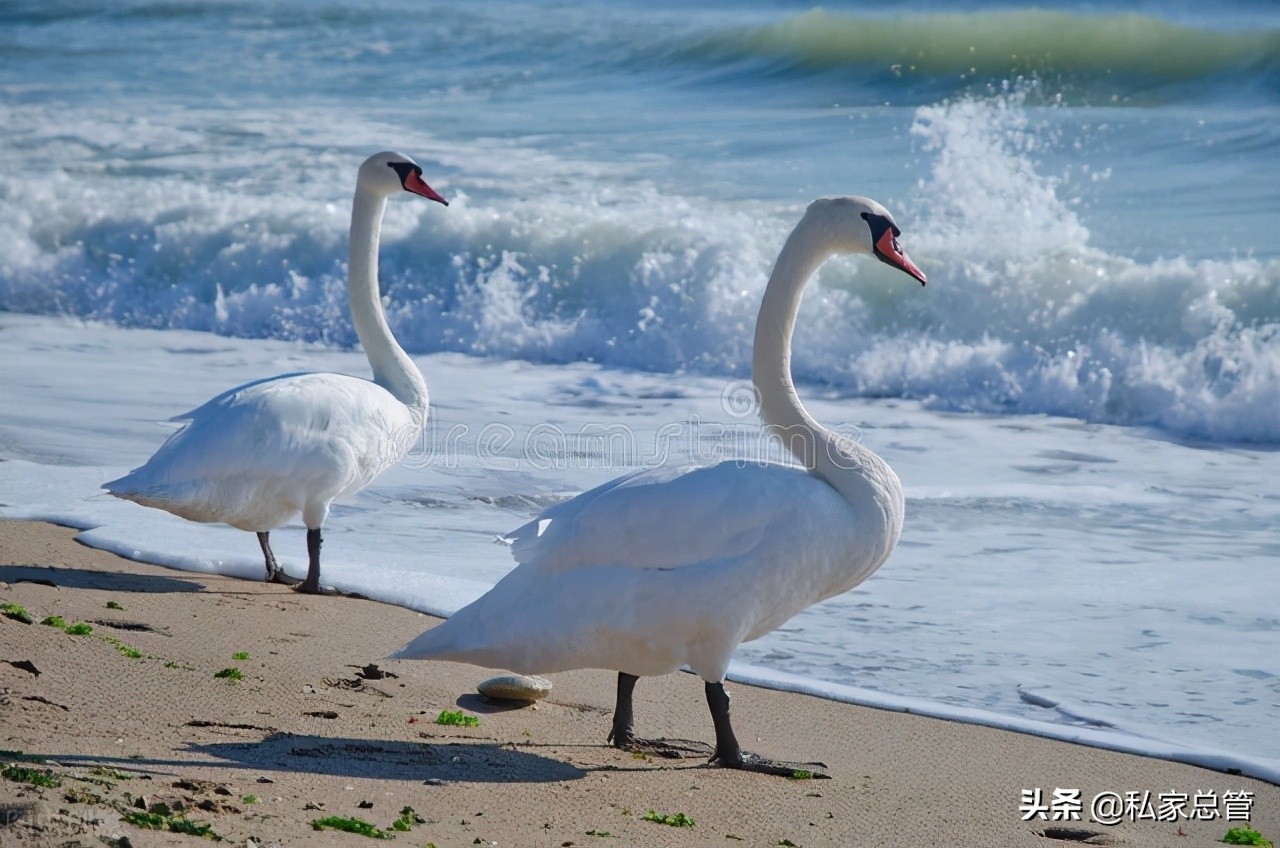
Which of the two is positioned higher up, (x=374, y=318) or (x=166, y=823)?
(x=374, y=318)

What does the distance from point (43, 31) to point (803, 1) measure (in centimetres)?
1532

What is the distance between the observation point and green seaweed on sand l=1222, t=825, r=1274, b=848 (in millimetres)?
4605

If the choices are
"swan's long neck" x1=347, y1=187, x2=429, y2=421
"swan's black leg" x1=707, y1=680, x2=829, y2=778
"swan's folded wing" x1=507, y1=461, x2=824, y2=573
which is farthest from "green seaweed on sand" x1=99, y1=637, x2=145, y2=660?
"swan's long neck" x1=347, y1=187, x2=429, y2=421

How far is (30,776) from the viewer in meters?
3.65

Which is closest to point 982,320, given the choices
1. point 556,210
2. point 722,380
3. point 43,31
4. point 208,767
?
point 722,380

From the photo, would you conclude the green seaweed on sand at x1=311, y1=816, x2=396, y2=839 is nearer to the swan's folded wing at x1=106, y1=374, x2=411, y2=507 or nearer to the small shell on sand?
the small shell on sand

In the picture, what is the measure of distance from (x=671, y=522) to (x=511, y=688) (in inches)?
41.7

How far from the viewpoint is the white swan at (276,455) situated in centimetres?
690

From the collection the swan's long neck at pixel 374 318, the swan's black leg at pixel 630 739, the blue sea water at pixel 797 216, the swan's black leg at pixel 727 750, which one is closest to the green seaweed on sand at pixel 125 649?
the swan's black leg at pixel 630 739

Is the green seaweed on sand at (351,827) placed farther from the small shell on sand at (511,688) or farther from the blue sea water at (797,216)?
the blue sea water at (797,216)

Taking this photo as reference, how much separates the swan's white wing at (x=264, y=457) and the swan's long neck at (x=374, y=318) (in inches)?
25.2

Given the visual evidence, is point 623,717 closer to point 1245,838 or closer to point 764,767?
point 764,767

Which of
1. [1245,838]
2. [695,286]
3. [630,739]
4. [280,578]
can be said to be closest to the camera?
[1245,838]

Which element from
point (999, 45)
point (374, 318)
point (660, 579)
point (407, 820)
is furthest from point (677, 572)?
point (999, 45)
